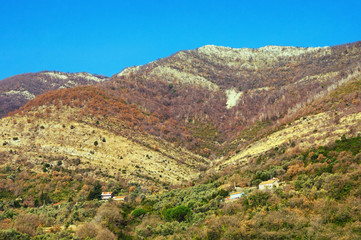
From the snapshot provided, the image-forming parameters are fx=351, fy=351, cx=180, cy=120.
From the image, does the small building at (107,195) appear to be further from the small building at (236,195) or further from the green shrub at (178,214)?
the small building at (236,195)

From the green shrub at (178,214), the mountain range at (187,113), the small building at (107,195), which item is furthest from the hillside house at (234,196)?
the small building at (107,195)

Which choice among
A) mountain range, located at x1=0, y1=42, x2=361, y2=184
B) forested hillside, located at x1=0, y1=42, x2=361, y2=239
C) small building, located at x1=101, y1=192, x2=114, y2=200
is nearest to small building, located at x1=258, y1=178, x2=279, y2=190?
forested hillside, located at x1=0, y1=42, x2=361, y2=239

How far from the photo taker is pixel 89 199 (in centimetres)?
5744

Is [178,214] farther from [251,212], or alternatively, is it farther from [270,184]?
[270,184]

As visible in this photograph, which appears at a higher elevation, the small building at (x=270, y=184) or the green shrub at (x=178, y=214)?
the small building at (x=270, y=184)

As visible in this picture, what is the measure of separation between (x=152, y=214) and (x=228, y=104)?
103 m

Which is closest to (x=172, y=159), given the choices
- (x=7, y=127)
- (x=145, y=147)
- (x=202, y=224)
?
(x=145, y=147)

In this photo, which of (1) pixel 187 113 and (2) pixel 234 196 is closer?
(2) pixel 234 196

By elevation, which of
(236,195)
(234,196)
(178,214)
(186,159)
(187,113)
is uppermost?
(187,113)

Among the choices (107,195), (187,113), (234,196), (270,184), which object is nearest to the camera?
(270,184)

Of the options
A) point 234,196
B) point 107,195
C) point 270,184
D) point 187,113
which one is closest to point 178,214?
point 234,196

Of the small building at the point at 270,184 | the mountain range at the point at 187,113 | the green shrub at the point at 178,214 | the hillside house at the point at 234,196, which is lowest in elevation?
the green shrub at the point at 178,214

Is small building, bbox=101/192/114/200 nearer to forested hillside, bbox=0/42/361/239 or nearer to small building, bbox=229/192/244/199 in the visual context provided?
forested hillside, bbox=0/42/361/239

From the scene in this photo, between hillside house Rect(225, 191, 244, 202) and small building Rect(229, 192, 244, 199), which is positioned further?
small building Rect(229, 192, 244, 199)
